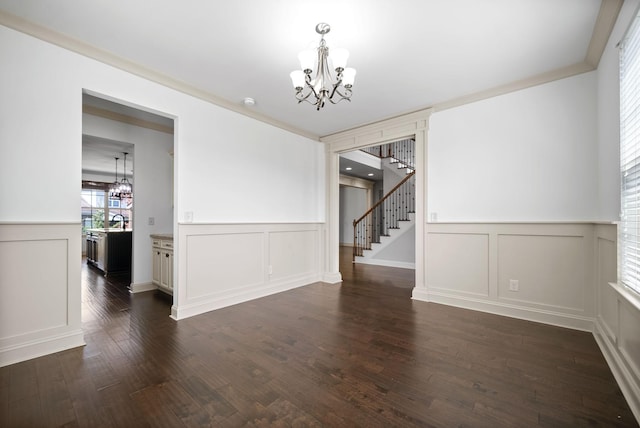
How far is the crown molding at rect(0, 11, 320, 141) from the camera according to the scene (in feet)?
7.23

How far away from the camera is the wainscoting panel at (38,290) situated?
2156 millimetres

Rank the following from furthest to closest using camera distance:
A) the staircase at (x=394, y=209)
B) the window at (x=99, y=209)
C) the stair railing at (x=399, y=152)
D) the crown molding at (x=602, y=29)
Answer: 1. the window at (x=99, y=209)
2. the stair railing at (x=399, y=152)
3. the staircase at (x=394, y=209)
4. the crown molding at (x=602, y=29)

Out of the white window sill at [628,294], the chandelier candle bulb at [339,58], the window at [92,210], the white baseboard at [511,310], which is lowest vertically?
the white baseboard at [511,310]

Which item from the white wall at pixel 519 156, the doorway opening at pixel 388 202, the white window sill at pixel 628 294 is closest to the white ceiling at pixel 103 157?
the doorway opening at pixel 388 202

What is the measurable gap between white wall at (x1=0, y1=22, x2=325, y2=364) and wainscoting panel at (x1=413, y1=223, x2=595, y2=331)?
2692 mm

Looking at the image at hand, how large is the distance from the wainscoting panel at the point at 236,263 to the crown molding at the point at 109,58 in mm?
1580

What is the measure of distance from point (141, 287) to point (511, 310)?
16.9ft

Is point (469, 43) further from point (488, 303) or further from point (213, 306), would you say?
point (213, 306)

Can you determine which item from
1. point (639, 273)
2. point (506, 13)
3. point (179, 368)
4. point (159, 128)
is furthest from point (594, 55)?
point (159, 128)

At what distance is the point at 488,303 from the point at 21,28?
525 cm

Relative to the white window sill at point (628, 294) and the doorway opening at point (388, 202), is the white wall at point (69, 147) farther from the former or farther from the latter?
the white window sill at point (628, 294)

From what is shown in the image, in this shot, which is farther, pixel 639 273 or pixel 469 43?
pixel 469 43

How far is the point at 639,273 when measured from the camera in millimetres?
1783

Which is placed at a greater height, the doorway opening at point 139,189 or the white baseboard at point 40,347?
the doorway opening at point 139,189
